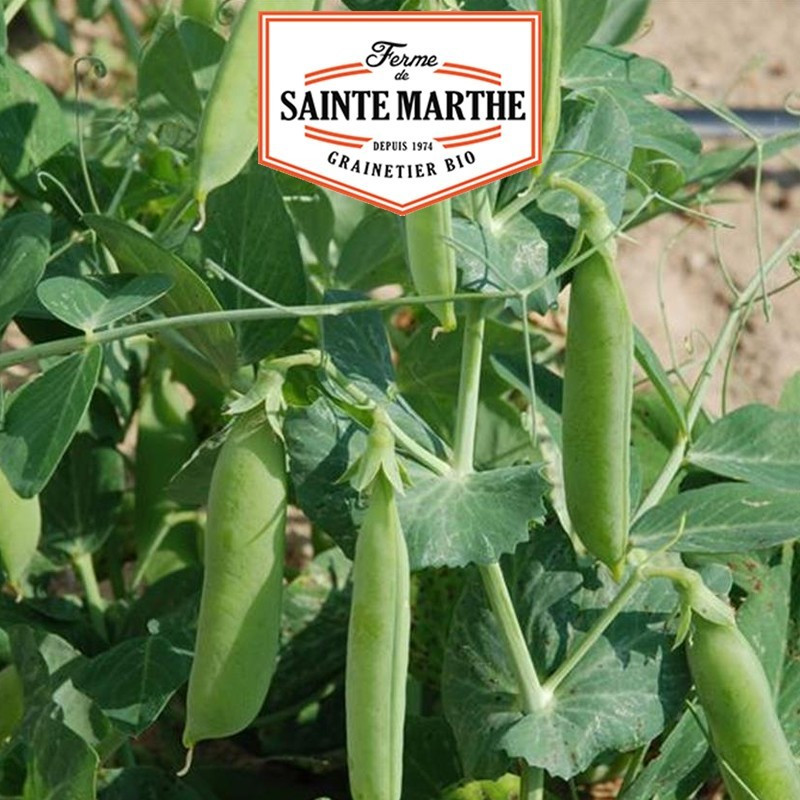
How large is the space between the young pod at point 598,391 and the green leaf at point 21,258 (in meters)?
0.34

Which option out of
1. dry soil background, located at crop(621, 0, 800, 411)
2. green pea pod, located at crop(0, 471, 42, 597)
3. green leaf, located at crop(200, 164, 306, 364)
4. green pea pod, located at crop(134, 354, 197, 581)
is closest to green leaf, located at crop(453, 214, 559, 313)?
green leaf, located at crop(200, 164, 306, 364)

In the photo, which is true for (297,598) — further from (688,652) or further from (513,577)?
(688,652)

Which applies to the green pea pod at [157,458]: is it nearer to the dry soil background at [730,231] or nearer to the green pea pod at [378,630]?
the green pea pod at [378,630]

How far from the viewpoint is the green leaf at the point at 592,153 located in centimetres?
113

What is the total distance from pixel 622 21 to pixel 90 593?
2.24ft

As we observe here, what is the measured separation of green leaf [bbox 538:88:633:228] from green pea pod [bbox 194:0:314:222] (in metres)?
0.22

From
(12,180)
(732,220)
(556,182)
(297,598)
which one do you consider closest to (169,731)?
(297,598)

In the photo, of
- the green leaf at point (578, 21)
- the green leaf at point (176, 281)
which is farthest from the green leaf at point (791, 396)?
the green leaf at point (176, 281)

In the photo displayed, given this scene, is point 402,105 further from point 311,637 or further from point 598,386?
point 311,637

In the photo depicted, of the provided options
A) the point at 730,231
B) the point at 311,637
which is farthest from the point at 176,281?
the point at 730,231

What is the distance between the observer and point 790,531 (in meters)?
1.07

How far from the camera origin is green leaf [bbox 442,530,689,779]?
1086mm

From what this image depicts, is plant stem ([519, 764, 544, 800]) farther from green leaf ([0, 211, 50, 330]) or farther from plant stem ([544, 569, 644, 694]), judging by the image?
green leaf ([0, 211, 50, 330])

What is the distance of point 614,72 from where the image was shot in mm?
1267
